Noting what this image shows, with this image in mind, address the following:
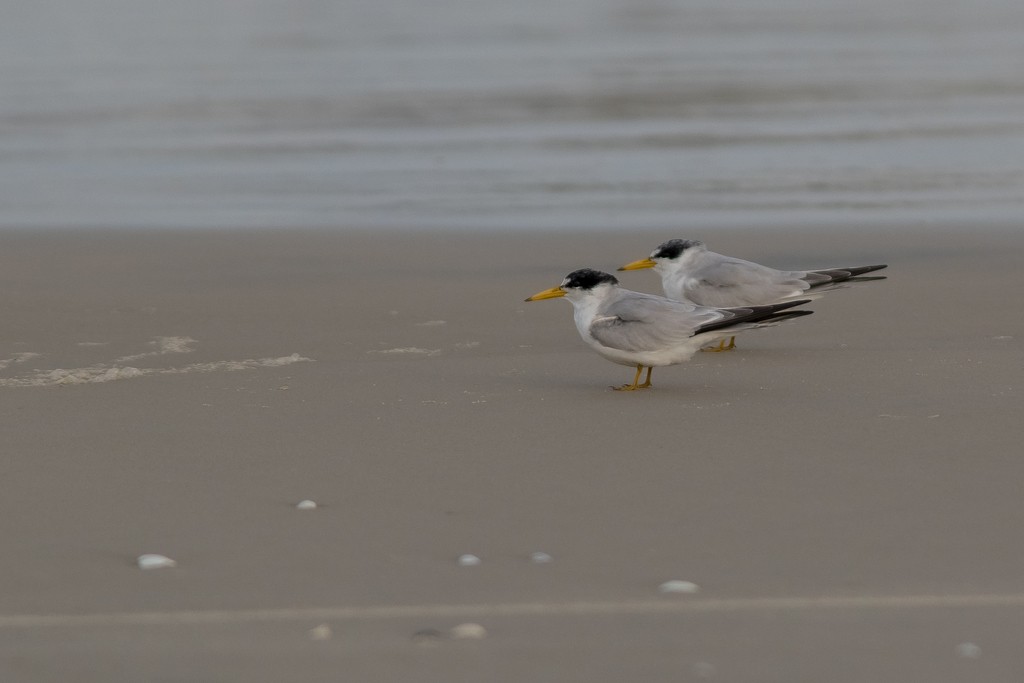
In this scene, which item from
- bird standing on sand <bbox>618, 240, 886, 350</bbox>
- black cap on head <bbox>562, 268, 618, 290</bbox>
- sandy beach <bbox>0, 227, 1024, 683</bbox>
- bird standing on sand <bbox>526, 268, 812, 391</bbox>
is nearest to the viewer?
sandy beach <bbox>0, 227, 1024, 683</bbox>

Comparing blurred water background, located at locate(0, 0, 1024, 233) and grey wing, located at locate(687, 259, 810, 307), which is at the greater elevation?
blurred water background, located at locate(0, 0, 1024, 233)

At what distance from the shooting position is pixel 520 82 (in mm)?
18156

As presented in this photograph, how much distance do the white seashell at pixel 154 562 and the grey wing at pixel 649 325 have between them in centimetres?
258

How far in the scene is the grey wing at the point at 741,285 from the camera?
716 cm

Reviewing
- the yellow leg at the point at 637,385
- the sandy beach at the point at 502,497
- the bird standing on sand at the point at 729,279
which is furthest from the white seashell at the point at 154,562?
the bird standing on sand at the point at 729,279

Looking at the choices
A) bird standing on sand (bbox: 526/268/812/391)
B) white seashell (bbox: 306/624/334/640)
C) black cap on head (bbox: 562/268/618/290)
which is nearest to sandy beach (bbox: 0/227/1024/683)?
white seashell (bbox: 306/624/334/640)

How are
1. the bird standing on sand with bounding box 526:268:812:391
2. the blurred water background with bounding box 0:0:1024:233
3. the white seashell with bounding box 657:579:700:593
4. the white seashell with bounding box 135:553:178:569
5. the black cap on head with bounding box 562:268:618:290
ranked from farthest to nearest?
the blurred water background with bounding box 0:0:1024:233 < the black cap on head with bounding box 562:268:618:290 < the bird standing on sand with bounding box 526:268:812:391 < the white seashell with bounding box 135:553:178:569 < the white seashell with bounding box 657:579:700:593

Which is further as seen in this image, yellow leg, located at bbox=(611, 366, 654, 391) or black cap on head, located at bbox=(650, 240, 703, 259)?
black cap on head, located at bbox=(650, 240, 703, 259)

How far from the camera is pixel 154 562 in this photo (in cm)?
397

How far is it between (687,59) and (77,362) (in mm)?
15029

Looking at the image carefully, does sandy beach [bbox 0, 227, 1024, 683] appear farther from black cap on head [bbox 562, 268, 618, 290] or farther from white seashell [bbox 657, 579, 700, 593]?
black cap on head [bbox 562, 268, 618, 290]

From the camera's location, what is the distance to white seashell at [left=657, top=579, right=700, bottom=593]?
3.76 metres

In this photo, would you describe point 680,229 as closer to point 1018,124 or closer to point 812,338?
point 812,338

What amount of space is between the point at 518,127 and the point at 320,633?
11.7 m
